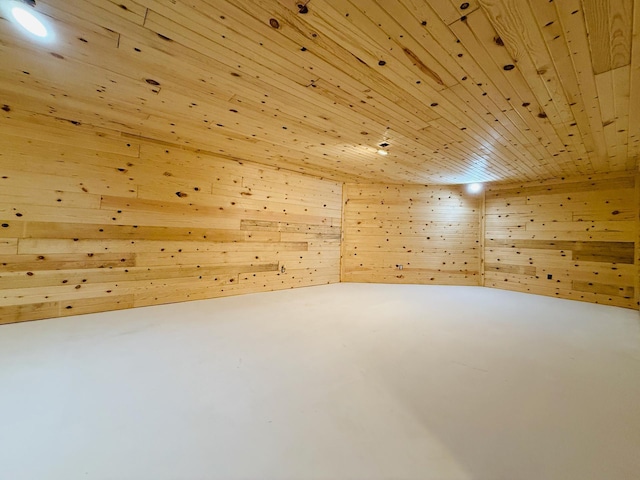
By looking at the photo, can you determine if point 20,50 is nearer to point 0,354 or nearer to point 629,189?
point 0,354

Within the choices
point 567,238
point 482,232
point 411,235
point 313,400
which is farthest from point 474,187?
point 313,400

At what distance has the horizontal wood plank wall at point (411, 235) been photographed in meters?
5.38

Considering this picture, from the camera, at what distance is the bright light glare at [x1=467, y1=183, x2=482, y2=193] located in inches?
209

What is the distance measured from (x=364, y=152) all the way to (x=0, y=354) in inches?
158

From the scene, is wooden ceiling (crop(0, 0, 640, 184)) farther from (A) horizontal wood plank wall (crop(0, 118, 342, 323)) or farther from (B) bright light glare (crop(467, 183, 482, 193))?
(B) bright light glare (crop(467, 183, 482, 193))

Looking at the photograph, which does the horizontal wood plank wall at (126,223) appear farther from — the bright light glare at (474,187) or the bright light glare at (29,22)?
the bright light glare at (474,187)

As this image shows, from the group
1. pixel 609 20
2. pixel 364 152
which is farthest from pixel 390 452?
pixel 364 152

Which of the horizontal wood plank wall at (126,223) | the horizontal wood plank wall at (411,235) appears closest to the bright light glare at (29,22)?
the horizontal wood plank wall at (126,223)

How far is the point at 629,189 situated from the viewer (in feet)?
12.8

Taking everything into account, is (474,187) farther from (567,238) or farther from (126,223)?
(126,223)

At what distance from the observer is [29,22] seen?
1405 mm

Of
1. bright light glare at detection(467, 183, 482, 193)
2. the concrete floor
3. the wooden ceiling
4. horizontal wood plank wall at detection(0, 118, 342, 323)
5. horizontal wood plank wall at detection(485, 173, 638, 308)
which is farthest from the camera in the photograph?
bright light glare at detection(467, 183, 482, 193)

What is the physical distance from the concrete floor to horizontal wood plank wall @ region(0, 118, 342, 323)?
16.6 inches

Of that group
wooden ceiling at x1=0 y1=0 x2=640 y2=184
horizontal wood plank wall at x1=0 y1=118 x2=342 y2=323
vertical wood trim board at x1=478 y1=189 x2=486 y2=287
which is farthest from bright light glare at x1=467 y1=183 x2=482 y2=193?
horizontal wood plank wall at x1=0 y1=118 x2=342 y2=323
